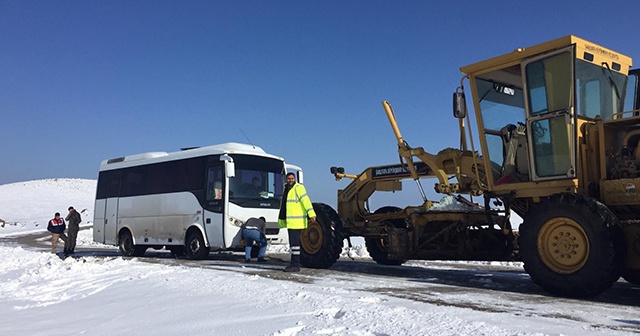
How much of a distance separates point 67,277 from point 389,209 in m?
6.03

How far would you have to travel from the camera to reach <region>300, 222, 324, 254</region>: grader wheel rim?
1021 cm

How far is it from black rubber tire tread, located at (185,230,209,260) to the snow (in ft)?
14.7

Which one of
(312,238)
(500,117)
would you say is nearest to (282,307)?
(500,117)

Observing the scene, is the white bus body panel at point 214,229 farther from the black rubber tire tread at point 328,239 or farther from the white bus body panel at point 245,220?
the black rubber tire tread at point 328,239

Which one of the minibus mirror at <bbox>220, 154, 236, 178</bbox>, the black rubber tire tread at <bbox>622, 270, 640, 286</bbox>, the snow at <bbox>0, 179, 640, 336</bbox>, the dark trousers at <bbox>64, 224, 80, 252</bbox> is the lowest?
the snow at <bbox>0, 179, 640, 336</bbox>

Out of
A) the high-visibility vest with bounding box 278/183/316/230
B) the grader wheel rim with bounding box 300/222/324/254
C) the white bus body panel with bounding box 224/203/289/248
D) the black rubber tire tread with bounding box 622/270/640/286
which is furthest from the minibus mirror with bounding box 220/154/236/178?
the black rubber tire tread with bounding box 622/270/640/286

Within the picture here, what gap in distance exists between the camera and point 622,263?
6.18 m

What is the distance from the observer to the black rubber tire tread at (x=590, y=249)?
6.06 meters

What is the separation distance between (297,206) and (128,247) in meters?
8.89

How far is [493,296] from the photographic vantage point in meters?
6.47

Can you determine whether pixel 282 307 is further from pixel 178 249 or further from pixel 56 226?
pixel 56 226

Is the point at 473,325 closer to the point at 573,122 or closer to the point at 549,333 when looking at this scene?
the point at 549,333

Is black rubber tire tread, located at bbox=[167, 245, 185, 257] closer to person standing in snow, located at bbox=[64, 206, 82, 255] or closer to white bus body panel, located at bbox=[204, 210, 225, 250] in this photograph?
white bus body panel, located at bbox=[204, 210, 225, 250]

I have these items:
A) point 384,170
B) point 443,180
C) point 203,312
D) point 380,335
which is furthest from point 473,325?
point 384,170
